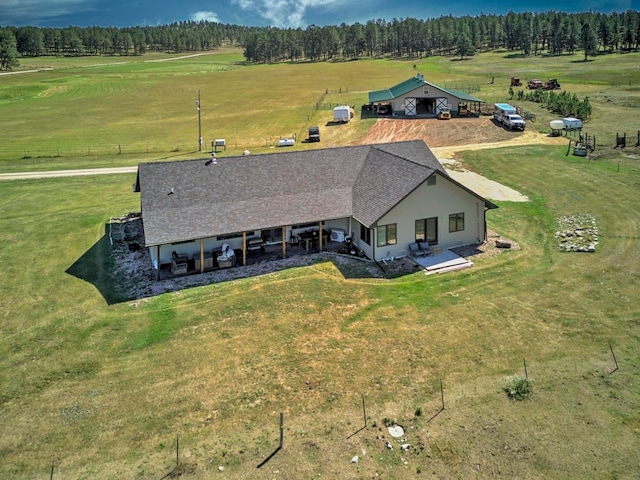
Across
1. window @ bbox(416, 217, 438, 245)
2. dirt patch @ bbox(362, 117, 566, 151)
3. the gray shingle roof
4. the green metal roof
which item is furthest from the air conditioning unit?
the green metal roof

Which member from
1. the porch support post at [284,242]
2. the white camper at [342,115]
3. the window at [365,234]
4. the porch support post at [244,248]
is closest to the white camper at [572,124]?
the white camper at [342,115]

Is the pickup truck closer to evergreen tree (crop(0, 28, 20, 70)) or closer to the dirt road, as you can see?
the dirt road

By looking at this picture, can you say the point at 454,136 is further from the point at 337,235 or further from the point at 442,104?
the point at 337,235

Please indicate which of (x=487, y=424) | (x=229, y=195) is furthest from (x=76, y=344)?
(x=487, y=424)

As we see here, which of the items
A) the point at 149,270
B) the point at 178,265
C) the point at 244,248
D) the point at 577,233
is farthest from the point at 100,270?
the point at 577,233

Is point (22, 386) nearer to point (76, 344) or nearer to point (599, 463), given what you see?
point (76, 344)

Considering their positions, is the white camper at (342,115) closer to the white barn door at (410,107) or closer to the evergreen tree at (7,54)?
the white barn door at (410,107)
